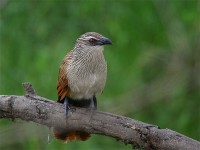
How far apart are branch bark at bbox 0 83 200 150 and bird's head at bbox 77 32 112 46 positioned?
0.64 metres

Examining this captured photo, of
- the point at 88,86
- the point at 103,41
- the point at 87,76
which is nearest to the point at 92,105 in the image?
the point at 88,86

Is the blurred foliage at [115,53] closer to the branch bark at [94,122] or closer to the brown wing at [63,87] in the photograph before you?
the brown wing at [63,87]

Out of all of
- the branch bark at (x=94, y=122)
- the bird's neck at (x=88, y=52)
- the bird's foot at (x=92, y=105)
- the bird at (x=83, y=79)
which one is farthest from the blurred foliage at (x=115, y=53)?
the branch bark at (x=94, y=122)

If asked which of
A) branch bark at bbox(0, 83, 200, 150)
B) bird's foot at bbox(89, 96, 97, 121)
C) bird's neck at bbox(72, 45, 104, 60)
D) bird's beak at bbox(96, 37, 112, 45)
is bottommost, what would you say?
branch bark at bbox(0, 83, 200, 150)

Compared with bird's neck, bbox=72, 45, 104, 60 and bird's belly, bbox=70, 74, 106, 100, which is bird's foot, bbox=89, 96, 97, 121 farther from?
bird's neck, bbox=72, 45, 104, 60

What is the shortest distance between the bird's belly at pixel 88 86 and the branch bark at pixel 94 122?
217 millimetres

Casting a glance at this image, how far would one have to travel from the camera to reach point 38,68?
791 cm

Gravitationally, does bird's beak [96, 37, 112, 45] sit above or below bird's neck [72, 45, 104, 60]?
above

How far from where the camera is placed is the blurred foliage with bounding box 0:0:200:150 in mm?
8242

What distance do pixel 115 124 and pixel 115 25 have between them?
2909mm

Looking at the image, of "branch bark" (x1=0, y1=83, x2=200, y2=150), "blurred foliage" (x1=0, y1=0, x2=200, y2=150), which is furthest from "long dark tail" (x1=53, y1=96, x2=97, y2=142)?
"blurred foliage" (x1=0, y1=0, x2=200, y2=150)

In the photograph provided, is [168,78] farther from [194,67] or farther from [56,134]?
[56,134]

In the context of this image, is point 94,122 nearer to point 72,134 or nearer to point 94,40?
point 72,134

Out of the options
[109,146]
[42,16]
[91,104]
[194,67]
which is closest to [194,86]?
[194,67]
